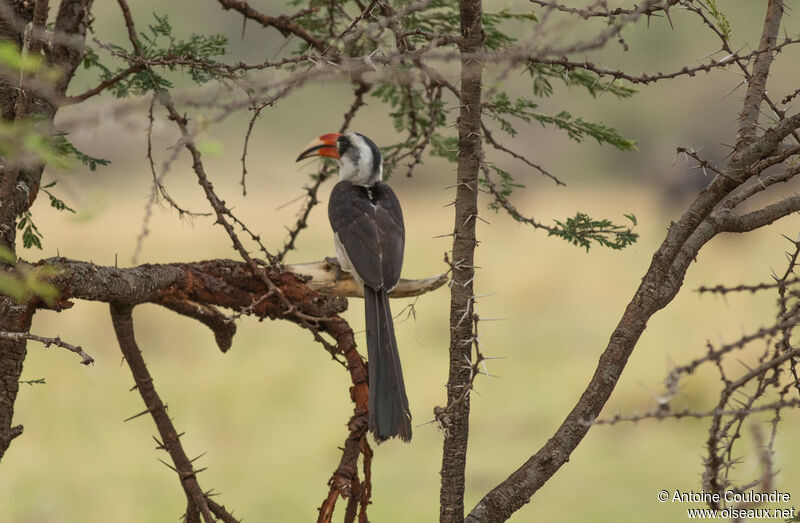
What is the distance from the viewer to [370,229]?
3.37 meters

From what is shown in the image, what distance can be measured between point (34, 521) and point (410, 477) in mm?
3706

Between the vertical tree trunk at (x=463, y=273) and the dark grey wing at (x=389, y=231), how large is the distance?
87cm

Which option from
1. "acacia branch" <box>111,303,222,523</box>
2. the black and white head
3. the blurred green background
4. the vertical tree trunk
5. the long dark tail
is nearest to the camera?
the vertical tree trunk

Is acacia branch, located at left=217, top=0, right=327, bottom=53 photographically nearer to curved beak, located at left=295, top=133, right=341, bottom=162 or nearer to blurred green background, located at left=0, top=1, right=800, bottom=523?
curved beak, located at left=295, top=133, right=341, bottom=162

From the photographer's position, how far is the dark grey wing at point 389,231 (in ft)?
10.3

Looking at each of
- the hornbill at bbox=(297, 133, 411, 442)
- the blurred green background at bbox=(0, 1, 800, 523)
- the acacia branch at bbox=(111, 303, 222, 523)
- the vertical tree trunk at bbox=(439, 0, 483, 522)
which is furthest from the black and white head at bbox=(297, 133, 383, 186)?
the vertical tree trunk at bbox=(439, 0, 483, 522)

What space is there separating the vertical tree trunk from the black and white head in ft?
5.17

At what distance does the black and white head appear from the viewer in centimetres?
379

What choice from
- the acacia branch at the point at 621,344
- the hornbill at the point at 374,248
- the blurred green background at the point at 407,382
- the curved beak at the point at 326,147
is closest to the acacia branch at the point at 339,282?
the hornbill at the point at 374,248

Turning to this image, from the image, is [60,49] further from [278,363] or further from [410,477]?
[278,363]

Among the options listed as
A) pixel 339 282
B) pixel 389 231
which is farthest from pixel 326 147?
pixel 339 282

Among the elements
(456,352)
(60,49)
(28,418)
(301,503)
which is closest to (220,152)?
(456,352)

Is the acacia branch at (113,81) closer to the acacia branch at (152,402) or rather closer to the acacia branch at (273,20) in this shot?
the acacia branch at (273,20)

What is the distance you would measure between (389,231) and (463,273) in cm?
121
